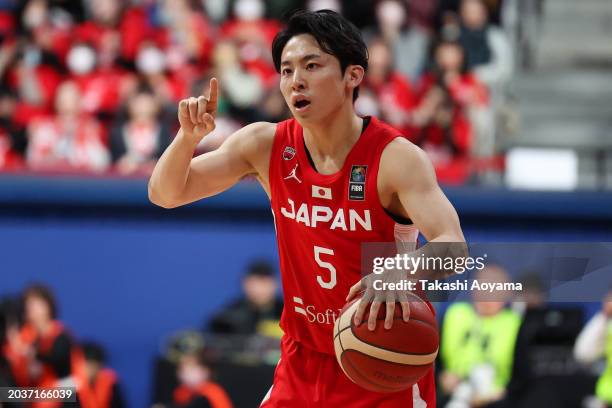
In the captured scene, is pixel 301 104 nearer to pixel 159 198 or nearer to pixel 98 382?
pixel 159 198

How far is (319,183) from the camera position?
4.79 meters

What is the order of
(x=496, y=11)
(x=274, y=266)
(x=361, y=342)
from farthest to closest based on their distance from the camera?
(x=496, y=11) < (x=274, y=266) < (x=361, y=342)

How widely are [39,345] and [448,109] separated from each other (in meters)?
4.91

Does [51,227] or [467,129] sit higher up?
[467,129]

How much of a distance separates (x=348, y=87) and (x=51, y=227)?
22.2ft

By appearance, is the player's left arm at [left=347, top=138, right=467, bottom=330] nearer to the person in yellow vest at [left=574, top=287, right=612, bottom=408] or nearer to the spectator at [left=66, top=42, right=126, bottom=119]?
the person in yellow vest at [left=574, top=287, right=612, bottom=408]

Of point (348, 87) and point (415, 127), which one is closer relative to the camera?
point (348, 87)

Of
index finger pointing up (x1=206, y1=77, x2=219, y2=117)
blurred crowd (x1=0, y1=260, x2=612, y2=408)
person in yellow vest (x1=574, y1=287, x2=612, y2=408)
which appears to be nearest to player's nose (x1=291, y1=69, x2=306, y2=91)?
index finger pointing up (x1=206, y1=77, x2=219, y2=117)

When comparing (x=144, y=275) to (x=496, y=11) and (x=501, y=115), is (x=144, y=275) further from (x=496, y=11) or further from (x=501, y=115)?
(x=496, y=11)

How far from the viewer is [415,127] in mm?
11766

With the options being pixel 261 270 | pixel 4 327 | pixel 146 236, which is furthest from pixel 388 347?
pixel 146 236

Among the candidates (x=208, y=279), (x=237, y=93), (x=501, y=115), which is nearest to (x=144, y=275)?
(x=208, y=279)

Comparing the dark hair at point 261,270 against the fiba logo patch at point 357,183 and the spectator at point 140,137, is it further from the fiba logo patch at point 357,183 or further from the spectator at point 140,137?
the fiba logo patch at point 357,183

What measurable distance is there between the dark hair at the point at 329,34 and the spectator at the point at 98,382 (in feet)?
17.3
